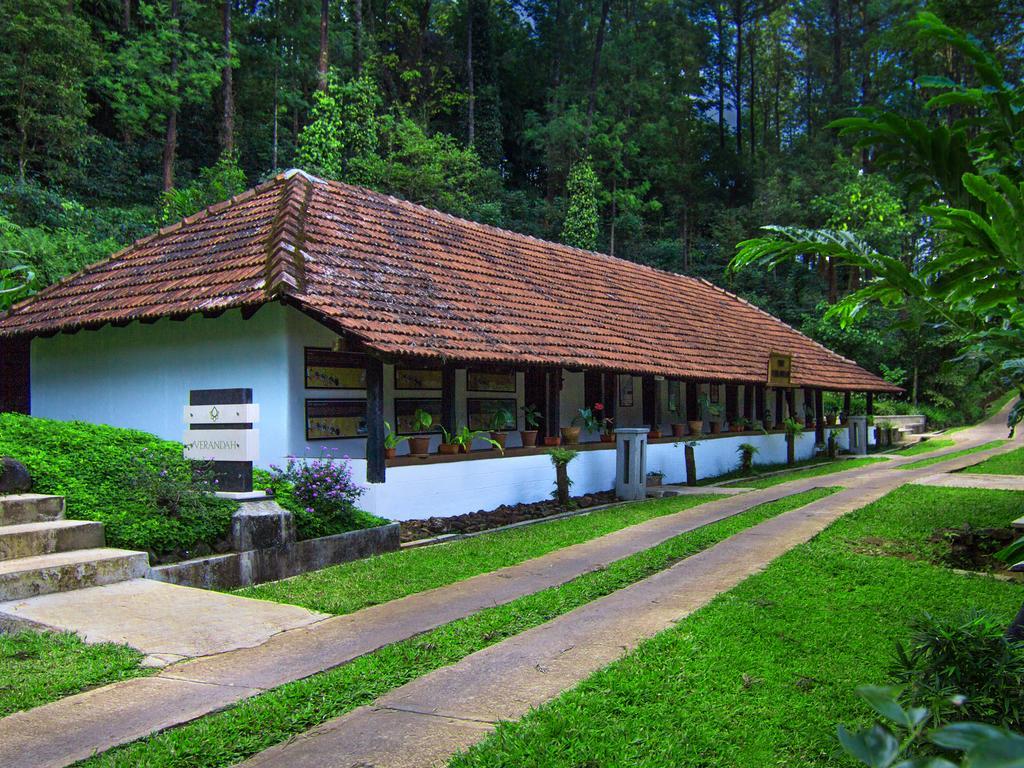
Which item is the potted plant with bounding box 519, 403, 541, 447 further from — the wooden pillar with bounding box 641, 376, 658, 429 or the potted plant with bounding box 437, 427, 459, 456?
the wooden pillar with bounding box 641, 376, 658, 429

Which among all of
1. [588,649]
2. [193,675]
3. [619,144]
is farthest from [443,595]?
[619,144]

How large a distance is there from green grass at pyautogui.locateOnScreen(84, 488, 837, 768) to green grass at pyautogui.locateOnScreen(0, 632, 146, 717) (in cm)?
100

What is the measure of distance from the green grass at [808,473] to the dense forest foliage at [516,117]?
3863 millimetres

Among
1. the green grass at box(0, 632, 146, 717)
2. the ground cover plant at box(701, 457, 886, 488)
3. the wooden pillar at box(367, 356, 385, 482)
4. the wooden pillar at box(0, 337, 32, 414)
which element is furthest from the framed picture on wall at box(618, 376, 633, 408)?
the green grass at box(0, 632, 146, 717)

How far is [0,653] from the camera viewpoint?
17.3ft

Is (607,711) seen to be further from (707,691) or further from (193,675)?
(193,675)

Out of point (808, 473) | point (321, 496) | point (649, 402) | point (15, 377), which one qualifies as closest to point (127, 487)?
point (321, 496)

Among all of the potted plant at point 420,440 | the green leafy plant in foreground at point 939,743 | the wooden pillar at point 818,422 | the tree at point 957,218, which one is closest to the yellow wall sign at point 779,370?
the wooden pillar at point 818,422

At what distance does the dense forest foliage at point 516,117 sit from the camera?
77.8ft

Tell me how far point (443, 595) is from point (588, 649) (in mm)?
2122

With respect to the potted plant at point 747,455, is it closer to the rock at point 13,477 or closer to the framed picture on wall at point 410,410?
the framed picture on wall at point 410,410

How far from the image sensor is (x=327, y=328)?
11.0 metres

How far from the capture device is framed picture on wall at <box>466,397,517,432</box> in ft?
46.0

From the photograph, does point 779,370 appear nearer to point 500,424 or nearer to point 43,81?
point 500,424
